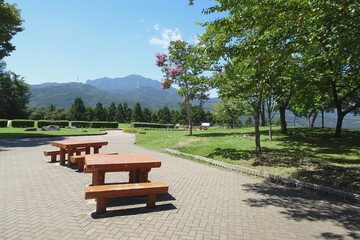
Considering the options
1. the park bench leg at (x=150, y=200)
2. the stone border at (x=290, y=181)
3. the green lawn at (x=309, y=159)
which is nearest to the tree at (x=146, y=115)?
the green lawn at (x=309, y=159)

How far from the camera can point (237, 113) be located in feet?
116

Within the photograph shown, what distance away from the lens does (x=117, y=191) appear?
4.06 meters

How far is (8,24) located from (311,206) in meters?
23.3

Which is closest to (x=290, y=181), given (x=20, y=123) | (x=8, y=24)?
(x=8, y=24)

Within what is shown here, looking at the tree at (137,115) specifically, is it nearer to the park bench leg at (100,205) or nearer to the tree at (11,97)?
the tree at (11,97)

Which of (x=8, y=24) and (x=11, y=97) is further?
(x=11, y=97)

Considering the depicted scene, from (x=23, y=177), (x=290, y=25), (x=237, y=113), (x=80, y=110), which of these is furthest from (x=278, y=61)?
(x=80, y=110)

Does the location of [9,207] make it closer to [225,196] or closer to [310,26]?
[225,196]

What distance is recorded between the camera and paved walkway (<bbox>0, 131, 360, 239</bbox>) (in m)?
3.53

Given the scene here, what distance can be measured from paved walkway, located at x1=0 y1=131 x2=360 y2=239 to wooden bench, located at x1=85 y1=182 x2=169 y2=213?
222 mm

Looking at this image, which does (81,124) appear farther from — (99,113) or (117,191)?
(117,191)

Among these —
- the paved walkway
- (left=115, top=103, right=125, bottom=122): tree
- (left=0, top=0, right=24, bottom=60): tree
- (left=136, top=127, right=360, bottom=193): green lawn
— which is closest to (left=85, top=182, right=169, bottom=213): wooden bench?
the paved walkway

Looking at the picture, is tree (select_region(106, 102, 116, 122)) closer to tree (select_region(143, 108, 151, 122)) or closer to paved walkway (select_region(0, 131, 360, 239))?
tree (select_region(143, 108, 151, 122))

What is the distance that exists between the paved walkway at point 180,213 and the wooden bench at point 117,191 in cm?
22
